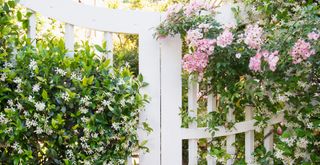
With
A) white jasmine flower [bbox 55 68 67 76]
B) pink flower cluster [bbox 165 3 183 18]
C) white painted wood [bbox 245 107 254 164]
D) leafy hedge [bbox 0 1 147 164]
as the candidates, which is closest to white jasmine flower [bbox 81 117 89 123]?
leafy hedge [bbox 0 1 147 164]

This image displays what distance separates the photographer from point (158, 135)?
8.05 ft

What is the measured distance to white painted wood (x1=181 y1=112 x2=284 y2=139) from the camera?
2465mm

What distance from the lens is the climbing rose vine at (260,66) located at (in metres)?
2.18

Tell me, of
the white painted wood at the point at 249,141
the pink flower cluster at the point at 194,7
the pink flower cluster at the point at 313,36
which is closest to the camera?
the pink flower cluster at the point at 313,36

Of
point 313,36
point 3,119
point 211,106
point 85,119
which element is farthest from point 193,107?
point 3,119

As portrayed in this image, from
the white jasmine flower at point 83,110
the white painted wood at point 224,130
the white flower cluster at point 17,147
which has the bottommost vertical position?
the white flower cluster at point 17,147

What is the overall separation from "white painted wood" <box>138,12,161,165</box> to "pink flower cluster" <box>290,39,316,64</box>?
28.2 inches

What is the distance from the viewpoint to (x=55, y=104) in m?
2.12

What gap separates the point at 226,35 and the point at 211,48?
98 mm

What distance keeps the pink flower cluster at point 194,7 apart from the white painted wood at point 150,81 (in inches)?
6.6

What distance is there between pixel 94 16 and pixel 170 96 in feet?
1.92

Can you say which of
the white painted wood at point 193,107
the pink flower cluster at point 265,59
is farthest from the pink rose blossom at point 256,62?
the white painted wood at point 193,107

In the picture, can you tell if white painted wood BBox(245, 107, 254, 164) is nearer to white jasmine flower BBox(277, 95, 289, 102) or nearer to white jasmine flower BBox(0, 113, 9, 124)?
white jasmine flower BBox(277, 95, 289, 102)

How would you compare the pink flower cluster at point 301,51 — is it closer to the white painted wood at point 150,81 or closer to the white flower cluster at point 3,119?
the white painted wood at point 150,81
